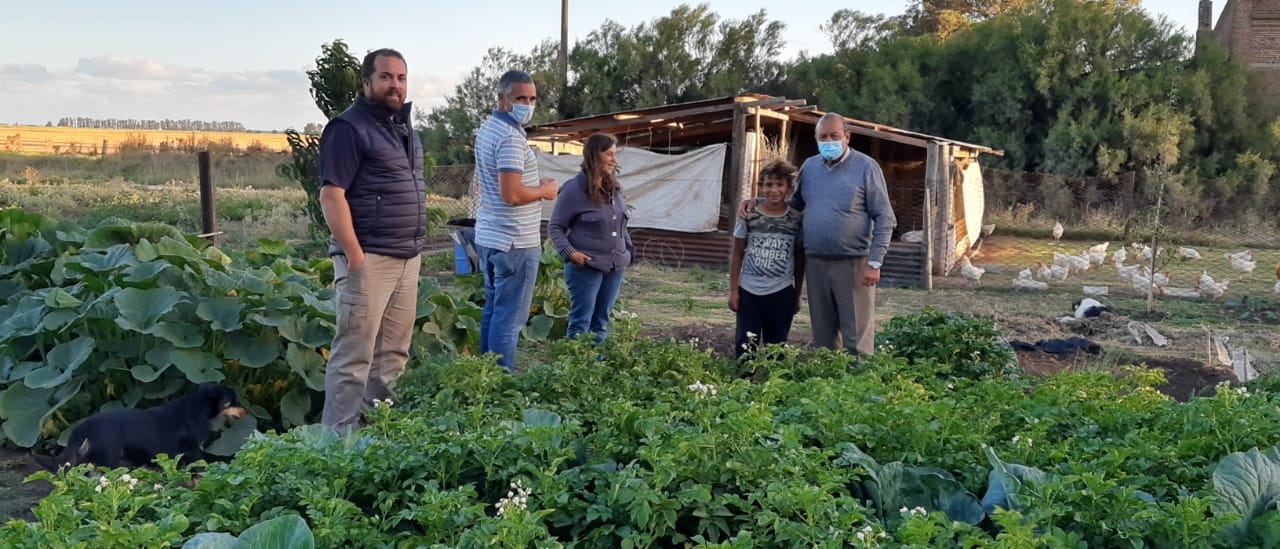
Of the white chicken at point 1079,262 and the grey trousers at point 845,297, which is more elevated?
the grey trousers at point 845,297

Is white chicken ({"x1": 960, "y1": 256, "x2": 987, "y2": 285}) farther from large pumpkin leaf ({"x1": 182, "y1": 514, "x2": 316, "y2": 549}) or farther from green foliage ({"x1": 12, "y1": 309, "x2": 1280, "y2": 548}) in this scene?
large pumpkin leaf ({"x1": 182, "y1": 514, "x2": 316, "y2": 549})

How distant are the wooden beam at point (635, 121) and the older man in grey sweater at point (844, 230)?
7859 mm

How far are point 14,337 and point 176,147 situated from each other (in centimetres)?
3330

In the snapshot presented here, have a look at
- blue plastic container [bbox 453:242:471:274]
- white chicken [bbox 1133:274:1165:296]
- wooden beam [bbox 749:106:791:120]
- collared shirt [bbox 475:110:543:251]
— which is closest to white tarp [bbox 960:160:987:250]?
wooden beam [bbox 749:106:791:120]

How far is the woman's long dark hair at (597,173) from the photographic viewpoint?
547cm

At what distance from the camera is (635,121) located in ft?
45.4

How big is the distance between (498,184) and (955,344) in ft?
7.80

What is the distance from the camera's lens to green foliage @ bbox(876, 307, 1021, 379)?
5102mm

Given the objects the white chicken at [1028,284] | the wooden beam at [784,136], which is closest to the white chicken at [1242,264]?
the white chicken at [1028,284]

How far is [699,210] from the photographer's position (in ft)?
46.1

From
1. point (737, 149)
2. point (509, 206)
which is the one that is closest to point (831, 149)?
point (509, 206)

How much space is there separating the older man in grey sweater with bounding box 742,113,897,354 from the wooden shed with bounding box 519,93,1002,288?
746cm

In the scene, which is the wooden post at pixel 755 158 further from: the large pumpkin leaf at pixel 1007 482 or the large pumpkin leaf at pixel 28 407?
the large pumpkin leaf at pixel 1007 482

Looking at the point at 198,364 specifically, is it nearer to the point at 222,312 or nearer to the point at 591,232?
the point at 222,312
